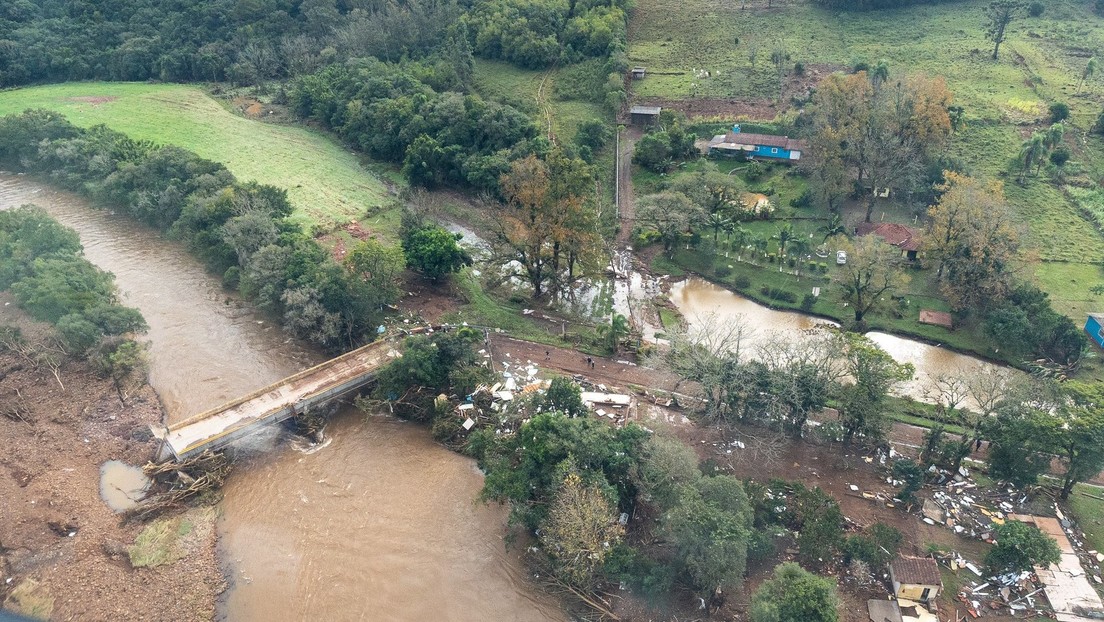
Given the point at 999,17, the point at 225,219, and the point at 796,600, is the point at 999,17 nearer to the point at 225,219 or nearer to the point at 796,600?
the point at 796,600

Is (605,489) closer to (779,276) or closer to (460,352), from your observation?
(460,352)

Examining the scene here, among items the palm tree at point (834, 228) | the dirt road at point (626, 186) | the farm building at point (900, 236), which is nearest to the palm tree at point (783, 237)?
the palm tree at point (834, 228)

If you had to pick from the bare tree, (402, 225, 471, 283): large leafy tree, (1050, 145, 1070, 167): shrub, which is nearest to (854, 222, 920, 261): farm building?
(1050, 145, 1070, 167): shrub

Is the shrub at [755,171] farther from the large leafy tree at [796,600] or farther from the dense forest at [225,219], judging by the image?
the large leafy tree at [796,600]

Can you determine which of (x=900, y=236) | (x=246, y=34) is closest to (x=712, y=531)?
(x=900, y=236)

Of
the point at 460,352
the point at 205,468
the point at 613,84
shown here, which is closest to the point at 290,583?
the point at 205,468

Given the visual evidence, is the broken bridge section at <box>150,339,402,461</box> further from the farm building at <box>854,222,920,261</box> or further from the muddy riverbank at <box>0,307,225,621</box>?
the farm building at <box>854,222,920,261</box>
